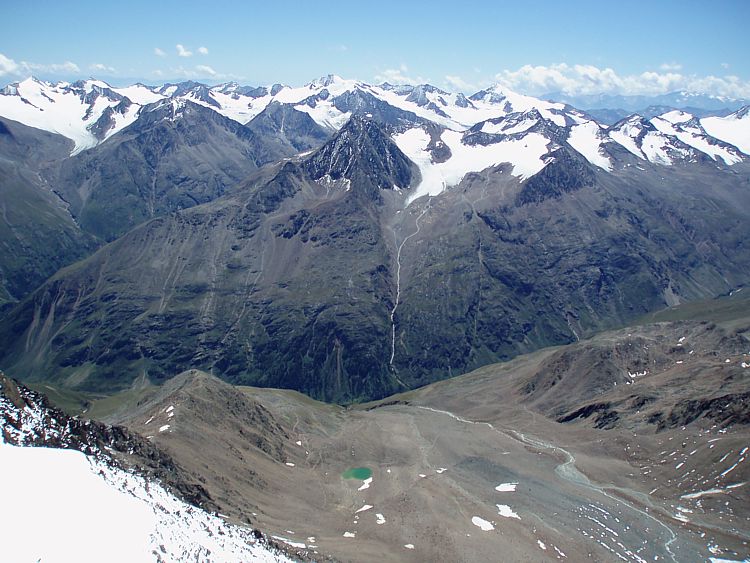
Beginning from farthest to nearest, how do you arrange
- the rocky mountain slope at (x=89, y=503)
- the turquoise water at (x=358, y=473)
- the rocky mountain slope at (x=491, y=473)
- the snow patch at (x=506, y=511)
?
1. the turquoise water at (x=358, y=473)
2. the snow patch at (x=506, y=511)
3. the rocky mountain slope at (x=491, y=473)
4. the rocky mountain slope at (x=89, y=503)

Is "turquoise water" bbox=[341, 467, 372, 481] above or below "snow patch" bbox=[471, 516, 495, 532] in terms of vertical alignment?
below

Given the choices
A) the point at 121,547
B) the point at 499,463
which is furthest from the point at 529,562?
the point at 121,547

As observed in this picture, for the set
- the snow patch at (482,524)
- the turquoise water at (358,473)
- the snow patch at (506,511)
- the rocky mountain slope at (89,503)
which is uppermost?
the rocky mountain slope at (89,503)

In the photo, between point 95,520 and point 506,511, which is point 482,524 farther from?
point 95,520

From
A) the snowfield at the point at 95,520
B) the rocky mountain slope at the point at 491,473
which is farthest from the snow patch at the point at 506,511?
the snowfield at the point at 95,520

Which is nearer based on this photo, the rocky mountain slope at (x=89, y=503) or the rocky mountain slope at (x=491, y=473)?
the rocky mountain slope at (x=89, y=503)

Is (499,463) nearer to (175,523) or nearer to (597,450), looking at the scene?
(597,450)

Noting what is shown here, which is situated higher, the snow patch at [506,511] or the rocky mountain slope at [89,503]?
the rocky mountain slope at [89,503]

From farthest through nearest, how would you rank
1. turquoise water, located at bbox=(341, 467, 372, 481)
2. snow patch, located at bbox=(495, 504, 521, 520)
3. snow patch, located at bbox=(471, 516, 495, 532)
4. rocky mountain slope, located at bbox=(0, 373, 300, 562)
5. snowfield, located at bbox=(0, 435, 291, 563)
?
turquoise water, located at bbox=(341, 467, 372, 481)
snow patch, located at bbox=(495, 504, 521, 520)
snow patch, located at bbox=(471, 516, 495, 532)
rocky mountain slope, located at bbox=(0, 373, 300, 562)
snowfield, located at bbox=(0, 435, 291, 563)

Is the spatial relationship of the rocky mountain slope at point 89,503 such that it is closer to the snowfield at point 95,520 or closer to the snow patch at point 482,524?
the snowfield at point 95,520

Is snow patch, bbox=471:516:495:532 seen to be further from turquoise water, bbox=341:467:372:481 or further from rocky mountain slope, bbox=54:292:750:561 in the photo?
turquoise water, bbox=341:467:372:481

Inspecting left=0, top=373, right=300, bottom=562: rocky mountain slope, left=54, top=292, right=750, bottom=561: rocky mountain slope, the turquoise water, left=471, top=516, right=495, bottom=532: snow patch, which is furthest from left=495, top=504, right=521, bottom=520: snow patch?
left=0, top=373, right=300, bottom=562: rocky mountain slope
